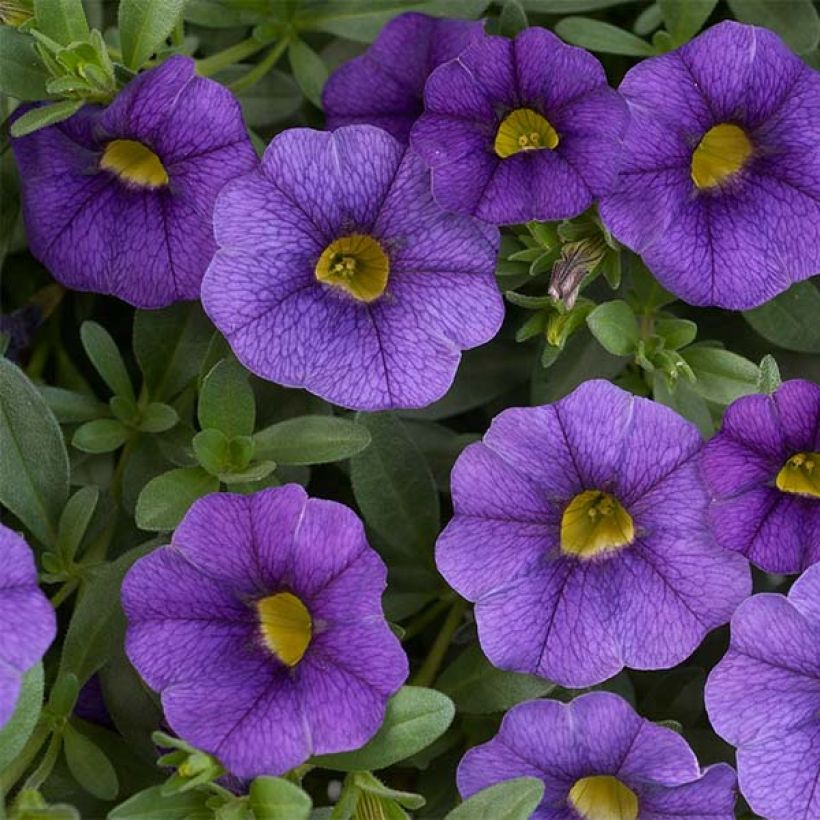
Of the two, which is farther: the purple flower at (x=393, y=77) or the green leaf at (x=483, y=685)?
the purple flower at (x=393, y=77)

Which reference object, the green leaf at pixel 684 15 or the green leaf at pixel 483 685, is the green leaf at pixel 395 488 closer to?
the green leaf at pixel 483 685

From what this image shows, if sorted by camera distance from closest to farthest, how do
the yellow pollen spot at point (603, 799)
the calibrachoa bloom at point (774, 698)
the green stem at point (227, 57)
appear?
the calibrachoa bloom at point (774, 698), the yellow pollen spot at point (603, 799), the green stem at point (227, 57)

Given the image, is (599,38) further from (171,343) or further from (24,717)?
(24,717)

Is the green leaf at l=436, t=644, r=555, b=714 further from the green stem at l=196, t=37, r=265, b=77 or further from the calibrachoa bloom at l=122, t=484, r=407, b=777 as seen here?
the green stem at l=196, t=37, r=265, b=77

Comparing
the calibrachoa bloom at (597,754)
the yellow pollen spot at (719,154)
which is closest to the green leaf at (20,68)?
the yellow pollen spot at (719,154)

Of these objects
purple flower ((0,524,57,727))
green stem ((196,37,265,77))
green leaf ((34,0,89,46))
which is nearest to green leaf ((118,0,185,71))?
green leaf ((34,0,89,46))

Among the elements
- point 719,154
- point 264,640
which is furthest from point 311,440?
point 719,154
